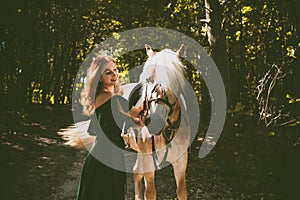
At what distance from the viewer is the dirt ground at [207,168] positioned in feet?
10.9

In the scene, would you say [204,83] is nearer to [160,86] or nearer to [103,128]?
[160,86]

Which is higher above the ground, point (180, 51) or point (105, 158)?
point (180, 51)

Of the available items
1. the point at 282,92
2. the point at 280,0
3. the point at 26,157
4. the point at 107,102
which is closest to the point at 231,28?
the point at 280,0

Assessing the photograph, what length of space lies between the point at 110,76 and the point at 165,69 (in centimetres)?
50

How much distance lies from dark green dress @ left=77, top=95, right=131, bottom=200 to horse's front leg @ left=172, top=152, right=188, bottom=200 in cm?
61

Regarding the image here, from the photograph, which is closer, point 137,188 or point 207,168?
point 137,188

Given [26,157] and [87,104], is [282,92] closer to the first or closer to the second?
[87,104]

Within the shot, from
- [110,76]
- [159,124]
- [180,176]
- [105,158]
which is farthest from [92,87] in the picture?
[180,176]

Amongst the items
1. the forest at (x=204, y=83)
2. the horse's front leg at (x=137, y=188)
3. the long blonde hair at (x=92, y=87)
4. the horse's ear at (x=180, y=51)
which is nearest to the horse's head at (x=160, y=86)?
the horse's ear at (x=180, y=51)

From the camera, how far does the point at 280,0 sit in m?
3.67

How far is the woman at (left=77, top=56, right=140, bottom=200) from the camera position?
2.68 meters

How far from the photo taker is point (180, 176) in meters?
3.17

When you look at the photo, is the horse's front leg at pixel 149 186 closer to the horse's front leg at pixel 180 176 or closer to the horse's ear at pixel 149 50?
the horse's front leg at pixel 180 176

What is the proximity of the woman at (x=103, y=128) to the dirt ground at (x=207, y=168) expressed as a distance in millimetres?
393
